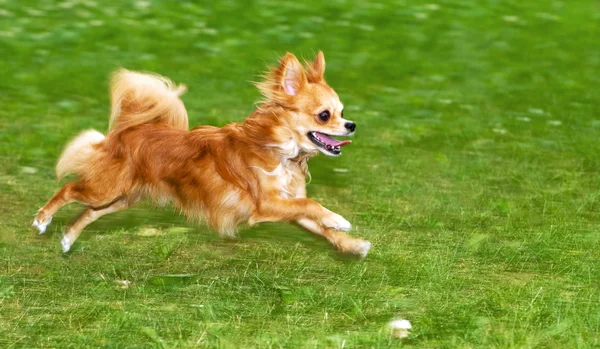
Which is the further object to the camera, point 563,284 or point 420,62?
point 420,62

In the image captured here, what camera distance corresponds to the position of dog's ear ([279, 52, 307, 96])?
5543 millimetres

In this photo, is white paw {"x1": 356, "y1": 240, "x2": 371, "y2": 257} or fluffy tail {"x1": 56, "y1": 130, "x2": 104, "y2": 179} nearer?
white paw {"x1": 356, "y1": 240, "x2": 371, "y2": 257}

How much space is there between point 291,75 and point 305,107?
0.20m

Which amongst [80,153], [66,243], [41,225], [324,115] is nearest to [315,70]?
[324,115]

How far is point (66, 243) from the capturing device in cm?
607

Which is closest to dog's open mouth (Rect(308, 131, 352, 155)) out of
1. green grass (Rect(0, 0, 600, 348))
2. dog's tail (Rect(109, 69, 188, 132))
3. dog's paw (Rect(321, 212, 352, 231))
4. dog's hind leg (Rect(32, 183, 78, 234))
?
dog's paw (Rect(321, 212, 352, 231))

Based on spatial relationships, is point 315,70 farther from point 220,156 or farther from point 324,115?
point 220,156

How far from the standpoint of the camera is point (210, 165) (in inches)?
225

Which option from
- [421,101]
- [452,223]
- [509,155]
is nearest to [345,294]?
[452,223]

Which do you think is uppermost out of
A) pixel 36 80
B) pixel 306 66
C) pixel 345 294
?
pixel 306 66

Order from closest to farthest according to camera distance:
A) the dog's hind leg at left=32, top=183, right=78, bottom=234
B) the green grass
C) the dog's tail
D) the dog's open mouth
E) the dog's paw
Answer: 1. the green grass
2. the dog's paw
3. the dog's open mouth
4. the dog's tail
5. the dog's hind leg at left=32, top=183, right=78, bottom=234

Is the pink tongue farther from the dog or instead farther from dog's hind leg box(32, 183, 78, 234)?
dog's hind leg box(32, 183, 78, 234)

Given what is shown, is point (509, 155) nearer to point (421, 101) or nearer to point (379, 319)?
point (421, 101)

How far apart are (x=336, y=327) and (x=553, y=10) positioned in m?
10.3
